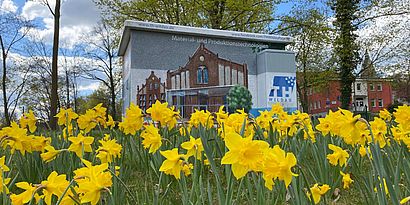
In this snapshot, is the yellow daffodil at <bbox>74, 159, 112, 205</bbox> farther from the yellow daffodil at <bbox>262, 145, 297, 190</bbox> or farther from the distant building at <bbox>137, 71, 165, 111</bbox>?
the distant building at <bbox>137, 71, 165, 111</bbox>

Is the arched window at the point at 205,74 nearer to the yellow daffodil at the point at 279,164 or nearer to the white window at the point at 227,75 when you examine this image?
the white window at the point at 227,75

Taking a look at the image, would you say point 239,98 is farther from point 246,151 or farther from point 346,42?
point 346,42

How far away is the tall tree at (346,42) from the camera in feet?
47.5

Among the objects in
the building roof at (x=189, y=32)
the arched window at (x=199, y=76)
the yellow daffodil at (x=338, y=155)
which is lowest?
the yellow daffodil at (x=338, y=155)

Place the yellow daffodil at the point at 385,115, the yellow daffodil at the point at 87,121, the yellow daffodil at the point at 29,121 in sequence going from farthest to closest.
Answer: the yellow daffodil at the point at 385,115 → the yellow daffodil at the point at 87,121 → the yellow daffodil at the point at 29,121

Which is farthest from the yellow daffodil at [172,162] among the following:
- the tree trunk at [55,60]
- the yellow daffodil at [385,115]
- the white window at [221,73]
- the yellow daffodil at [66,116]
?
the tree trunk at [55,60]

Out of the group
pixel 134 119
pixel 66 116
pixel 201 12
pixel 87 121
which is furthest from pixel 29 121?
pixel 201 12

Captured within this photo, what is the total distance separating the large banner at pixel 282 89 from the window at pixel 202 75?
60.1 inches

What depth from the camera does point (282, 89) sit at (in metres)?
8.07

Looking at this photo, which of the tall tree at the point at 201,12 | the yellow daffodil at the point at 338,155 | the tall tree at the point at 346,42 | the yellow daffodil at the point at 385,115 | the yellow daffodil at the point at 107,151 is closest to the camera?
the yellow daffodil at the point at 107,151

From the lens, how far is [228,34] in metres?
8.01

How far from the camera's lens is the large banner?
7.98 meters

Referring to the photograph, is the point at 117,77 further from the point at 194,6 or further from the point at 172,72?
the point at 172,72

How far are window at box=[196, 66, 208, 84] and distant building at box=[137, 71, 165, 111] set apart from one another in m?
0.89
